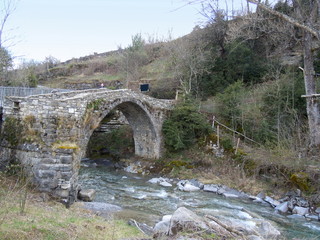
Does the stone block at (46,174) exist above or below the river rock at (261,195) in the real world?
above

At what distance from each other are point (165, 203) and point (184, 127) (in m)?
7.13

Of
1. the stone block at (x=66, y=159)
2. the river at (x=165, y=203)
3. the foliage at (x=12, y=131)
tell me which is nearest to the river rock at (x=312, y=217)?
the river at (x=165, y=203)

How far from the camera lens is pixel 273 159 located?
1341 centimetres

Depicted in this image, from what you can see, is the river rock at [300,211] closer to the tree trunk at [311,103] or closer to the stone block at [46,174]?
the tree trunk at [311,103]

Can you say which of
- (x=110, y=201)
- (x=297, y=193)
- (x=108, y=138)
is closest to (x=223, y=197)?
(x=297, y=193)

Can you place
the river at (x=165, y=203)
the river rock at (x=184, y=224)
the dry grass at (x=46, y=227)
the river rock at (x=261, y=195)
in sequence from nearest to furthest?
the dry grass at (x=46, y=227), the river rock at (x=184, y=224), the river at (x=165, y=203), the river rock at (x=261, y=195)

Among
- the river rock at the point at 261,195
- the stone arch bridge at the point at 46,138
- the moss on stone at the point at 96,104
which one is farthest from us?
the river rock at the point at 261,195

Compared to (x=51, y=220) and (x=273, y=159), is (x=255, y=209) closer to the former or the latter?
(x=273, y=159)

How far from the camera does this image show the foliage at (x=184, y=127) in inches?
675

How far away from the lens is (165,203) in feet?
36.9

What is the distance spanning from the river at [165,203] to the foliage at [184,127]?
2980mm

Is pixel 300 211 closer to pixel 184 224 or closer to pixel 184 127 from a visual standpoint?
pixel 184 224

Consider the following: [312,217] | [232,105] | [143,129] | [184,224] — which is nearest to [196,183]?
[312,217]

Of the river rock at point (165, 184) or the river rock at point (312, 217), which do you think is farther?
the river rock at point (165, 184)
